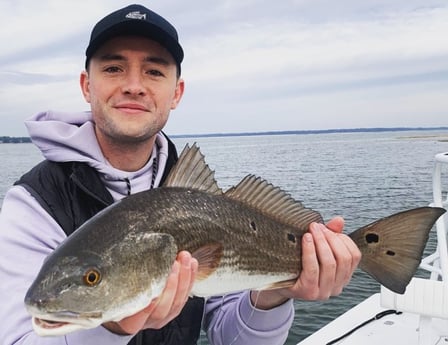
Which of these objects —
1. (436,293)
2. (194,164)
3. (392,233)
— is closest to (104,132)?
(194,164)

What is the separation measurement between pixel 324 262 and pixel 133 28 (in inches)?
65.0

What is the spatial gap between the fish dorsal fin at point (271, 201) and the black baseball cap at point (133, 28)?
92 centimetres

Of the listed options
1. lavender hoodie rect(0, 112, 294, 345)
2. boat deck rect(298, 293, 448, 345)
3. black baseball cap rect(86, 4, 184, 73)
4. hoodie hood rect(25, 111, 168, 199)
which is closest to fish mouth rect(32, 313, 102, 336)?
lavender hoodie rect(0, 112, 294, 345)

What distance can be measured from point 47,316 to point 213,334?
5.39 feet

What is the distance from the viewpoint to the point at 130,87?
2.76 m

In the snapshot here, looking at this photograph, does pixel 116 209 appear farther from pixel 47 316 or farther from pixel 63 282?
pixel 47 316

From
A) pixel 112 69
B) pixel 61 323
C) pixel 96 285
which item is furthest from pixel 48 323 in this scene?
pixel 112 69

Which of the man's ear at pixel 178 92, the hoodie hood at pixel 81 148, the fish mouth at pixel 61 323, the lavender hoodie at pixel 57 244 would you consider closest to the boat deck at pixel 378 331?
the lavender hoodie at pixel 57 244

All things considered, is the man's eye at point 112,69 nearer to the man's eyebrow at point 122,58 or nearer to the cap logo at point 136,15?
the man's eyebrow at point 122,58

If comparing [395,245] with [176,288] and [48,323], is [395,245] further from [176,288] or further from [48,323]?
[48,323]

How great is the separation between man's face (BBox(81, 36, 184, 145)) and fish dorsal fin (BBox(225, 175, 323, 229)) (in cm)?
66

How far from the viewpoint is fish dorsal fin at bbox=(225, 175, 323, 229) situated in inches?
104

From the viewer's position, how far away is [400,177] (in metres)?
34.7

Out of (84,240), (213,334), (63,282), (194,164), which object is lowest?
(213,334)
